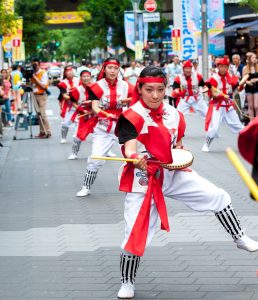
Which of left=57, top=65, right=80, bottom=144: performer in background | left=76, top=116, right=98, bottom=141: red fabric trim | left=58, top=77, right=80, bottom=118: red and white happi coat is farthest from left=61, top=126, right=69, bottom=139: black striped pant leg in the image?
left=76, top=116, right=98, bottom=141: red fabric trim

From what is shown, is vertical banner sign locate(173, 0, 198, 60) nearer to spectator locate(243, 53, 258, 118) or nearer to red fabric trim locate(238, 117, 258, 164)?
spectator locate(243, 53, 258, 118)

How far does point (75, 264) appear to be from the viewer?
7.46 meters

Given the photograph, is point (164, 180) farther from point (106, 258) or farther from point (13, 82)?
point (13, 82)

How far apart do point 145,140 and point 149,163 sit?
169 mm

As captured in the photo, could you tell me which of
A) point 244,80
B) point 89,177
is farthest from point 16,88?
point 89,177

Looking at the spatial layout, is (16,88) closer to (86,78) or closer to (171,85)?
(171,85)

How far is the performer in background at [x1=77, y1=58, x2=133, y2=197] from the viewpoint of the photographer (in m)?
11.6

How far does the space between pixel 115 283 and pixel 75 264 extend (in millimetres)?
726

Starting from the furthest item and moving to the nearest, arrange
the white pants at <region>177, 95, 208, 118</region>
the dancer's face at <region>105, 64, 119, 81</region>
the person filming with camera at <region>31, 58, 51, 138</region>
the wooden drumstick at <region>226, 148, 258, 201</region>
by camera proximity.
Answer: the person filming with camera at <region>31, 58, 51, 138</region> < the white pants at <region>177, 95, 208, 118</region> < the dancer's face at <region>105, 64, 119, 81</region> < the wooden drumstick at <region>226, 148, 258, 201</region>

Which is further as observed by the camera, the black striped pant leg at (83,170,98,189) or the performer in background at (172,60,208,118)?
the performer in background at (172,60,208,118)

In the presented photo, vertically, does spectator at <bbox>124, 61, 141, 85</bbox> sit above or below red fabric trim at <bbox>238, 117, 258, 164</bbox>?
above

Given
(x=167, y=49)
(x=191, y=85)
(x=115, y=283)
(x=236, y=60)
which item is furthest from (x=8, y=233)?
(x=167, y=49)

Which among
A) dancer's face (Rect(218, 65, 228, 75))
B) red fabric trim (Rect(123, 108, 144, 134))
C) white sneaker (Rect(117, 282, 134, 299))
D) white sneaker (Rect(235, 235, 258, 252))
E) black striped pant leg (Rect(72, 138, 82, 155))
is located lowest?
white sneaker (Rect(117, 282, 134, 299))

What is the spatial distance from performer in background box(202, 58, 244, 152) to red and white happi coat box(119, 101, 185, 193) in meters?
9.96
